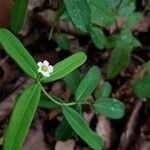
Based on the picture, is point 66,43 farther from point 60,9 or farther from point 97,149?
point 97,149

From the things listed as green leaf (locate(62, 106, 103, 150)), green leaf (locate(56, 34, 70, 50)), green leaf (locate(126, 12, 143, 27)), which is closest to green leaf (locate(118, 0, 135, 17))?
green leaf (locate(126, 12, 143, 27))

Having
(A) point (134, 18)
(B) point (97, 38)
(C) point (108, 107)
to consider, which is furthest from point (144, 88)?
(A) point (134, 18)

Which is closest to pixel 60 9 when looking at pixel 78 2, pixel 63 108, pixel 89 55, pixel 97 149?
pixel 78 2

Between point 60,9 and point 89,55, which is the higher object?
point 60,9

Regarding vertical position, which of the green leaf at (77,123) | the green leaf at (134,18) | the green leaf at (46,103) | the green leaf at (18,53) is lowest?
the green leaf at (134,18)

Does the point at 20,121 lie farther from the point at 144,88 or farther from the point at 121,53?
the point at 121,53

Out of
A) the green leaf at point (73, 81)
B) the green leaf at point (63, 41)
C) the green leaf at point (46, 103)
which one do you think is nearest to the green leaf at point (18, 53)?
the green leaf at point (46, 103)

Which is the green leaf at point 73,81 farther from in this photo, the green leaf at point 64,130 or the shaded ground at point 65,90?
the shaded ground at point 65,90
